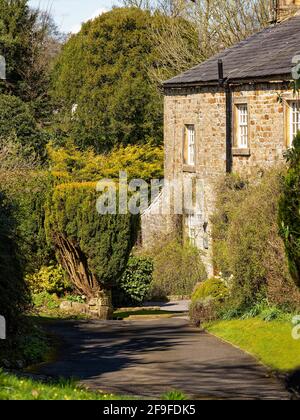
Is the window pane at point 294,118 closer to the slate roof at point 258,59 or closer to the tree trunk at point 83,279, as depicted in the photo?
the slate roof at point 258,59

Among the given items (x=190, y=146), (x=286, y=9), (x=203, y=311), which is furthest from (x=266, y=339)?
(x=286, y=9)

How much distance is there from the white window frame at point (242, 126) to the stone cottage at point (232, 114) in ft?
0.10

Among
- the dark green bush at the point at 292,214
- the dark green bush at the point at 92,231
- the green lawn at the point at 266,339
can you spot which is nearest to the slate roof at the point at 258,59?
the dark green bush at the point at 92,231

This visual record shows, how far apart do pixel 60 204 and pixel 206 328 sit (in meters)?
6.27

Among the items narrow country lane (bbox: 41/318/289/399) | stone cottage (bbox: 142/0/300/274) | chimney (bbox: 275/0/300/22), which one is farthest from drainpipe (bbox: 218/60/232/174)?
narrow country lane (bbox: 41/318/289/399)

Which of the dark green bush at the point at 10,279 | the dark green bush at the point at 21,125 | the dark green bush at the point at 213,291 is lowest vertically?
the dark green bush at the point at 213,291

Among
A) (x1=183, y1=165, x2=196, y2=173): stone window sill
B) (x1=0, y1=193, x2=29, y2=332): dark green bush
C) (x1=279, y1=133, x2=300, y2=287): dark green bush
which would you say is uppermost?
(x1=183, y1=165, x2=196, y2=173): stone window sill

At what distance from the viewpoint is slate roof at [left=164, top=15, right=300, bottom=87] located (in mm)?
29602

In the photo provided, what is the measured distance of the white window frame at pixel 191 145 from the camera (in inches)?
1379

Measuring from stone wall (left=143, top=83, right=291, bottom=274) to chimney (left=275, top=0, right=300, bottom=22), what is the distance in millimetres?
4657

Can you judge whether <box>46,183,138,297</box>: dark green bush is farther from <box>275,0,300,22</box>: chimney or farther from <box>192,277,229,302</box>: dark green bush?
<box>275,0,300,22</box>: chimney
